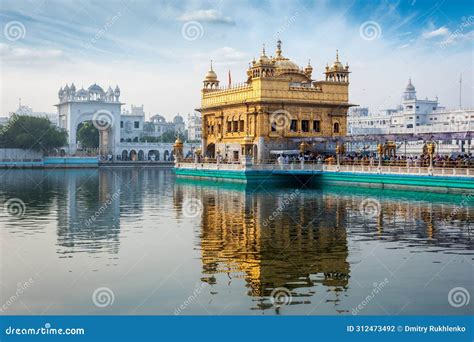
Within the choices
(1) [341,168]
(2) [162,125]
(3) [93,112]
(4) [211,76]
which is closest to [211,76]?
(4) [211,76]

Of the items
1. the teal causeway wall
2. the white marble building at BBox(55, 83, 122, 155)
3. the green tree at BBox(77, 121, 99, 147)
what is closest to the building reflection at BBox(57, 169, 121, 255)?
the teal causeway wall

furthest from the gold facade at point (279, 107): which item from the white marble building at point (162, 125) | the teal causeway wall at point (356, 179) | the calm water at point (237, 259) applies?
the white marble building at point (162, 125)

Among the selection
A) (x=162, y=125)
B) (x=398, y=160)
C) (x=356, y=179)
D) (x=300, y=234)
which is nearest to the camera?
(x=300, y=234)

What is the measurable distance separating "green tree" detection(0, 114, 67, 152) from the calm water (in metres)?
59.4

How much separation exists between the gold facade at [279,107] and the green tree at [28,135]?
3639 centimetres

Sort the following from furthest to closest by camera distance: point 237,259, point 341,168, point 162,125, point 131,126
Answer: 1. point 162,125
2. point 131,126
3. point 341,168
4. point 237,259

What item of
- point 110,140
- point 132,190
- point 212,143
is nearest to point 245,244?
point 132,190

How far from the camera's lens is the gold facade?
50375 mm

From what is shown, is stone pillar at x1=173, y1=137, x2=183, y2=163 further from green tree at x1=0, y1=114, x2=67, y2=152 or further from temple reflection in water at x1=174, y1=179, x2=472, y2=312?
green tree at x1=0, y1=114, x2=67, y2=152

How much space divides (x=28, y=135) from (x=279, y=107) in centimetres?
4465

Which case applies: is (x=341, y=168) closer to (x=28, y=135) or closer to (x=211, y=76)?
(x=211, y=76)

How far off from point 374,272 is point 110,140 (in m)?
89.0

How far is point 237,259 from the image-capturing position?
1534cm

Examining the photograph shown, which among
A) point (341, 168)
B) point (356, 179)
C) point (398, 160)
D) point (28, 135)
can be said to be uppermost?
point (28, 135)
